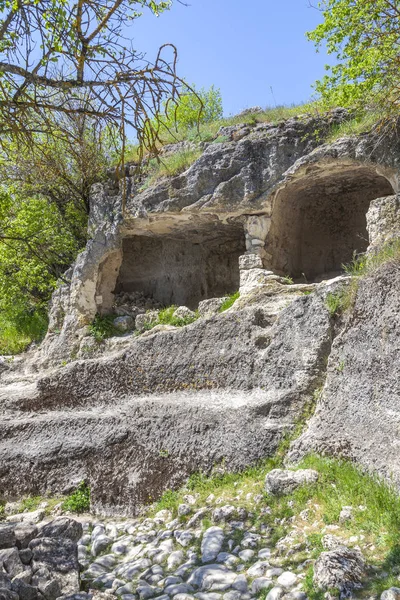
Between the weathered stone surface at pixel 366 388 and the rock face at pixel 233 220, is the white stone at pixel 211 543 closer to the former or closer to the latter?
the weathered stone surface at pixel 366 388

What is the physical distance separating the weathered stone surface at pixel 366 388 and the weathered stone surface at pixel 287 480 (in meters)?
Answer: 0.36

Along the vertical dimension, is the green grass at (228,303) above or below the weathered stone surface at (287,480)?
above

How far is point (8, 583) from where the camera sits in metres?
4.49

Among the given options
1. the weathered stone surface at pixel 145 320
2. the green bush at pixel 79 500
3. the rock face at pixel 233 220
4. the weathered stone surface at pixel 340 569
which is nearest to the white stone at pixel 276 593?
the weathered stone surface at pixel 340 569

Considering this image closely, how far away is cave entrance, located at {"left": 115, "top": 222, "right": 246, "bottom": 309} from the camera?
12.5 metres

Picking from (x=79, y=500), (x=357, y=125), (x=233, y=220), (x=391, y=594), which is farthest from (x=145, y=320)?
(x=391, y=594)

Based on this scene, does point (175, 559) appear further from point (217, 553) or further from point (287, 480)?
point (287, 480)

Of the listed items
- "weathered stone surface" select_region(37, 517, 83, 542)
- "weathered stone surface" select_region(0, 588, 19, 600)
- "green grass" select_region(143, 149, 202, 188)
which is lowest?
"weathered stone surface" select_region(37, 517, 83, 542)

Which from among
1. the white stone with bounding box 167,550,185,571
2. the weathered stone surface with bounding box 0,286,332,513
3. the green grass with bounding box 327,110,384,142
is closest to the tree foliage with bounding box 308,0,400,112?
the green grass with bounding box 327,110,384,142

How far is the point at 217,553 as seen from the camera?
493cm

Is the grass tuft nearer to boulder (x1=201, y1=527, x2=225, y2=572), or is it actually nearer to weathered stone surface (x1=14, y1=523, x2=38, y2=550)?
weathered stone surface (x1=14, y1=523, x2=38, y2=550)

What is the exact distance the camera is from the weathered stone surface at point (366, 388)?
16.7ft

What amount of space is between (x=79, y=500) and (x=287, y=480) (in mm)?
3064

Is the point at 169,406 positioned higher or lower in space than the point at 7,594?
higher
